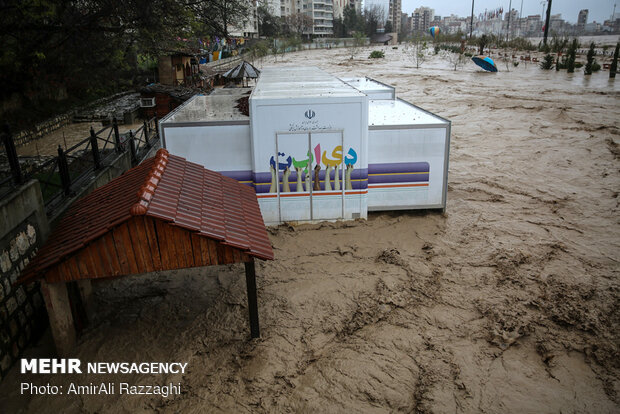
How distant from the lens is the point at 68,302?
579 cm

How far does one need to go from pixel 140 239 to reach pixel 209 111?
248 inches

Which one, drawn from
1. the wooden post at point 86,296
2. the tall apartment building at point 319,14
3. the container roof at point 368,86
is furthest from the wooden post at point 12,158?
the tall apartment building at point 319,14

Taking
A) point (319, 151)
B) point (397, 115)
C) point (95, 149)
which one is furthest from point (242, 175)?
point (397, 115)

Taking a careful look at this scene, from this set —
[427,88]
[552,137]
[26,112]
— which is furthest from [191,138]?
[427,88]

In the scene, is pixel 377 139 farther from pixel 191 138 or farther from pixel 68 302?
pixel 68 302

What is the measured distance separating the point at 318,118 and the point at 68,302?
5986mm

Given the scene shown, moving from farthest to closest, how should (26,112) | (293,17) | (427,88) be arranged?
(293,17) < (427,88) < (26,112)

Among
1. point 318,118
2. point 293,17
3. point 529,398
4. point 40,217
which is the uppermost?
point 293,17

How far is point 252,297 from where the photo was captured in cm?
608

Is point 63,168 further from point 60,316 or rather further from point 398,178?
point 398,178

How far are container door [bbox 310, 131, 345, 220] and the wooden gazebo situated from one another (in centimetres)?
374

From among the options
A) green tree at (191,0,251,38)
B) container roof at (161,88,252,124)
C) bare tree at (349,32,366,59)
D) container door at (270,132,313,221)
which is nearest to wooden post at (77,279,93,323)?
container roof at (161,88,252,124)

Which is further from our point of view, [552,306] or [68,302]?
[552,306]

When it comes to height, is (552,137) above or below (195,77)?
below
